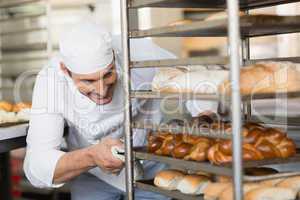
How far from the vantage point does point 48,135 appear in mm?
2174

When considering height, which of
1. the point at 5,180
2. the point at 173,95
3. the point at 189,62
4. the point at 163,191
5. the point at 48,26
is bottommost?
the point at 5,180

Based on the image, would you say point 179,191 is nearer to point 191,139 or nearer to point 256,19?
point 191,139

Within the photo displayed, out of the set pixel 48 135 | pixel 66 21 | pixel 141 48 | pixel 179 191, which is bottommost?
pixel 179 191

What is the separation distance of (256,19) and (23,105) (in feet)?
5.18

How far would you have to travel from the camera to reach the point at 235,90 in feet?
4.66

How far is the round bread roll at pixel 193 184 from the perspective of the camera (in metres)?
1.72

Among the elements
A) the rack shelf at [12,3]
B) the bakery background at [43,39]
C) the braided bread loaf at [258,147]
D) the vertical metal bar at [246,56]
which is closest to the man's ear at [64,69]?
the vertical metal bar at [246,56]

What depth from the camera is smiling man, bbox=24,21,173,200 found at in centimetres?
206

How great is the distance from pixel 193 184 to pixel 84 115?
716 millimetres

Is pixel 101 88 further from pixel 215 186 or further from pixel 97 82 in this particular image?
pixel 215 186

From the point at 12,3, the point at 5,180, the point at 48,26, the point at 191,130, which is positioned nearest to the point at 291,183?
the point at 191,130

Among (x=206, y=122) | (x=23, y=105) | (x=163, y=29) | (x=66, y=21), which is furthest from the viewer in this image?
(x=66, y=21)

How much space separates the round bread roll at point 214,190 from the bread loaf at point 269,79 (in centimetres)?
31

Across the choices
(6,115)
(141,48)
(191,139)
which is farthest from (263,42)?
(191,139)
